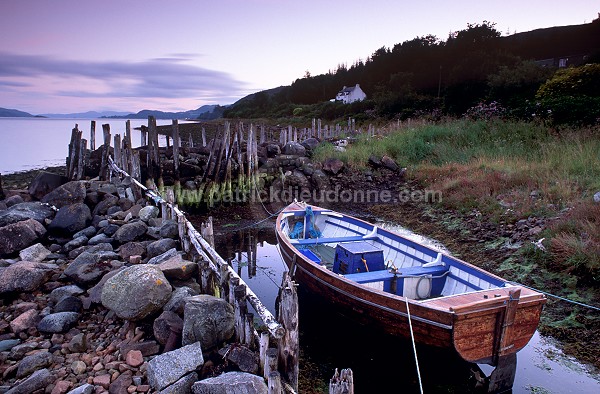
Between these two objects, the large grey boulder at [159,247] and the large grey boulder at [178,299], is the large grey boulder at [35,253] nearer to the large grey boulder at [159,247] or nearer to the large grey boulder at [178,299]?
the large grey boulder at [159,247]

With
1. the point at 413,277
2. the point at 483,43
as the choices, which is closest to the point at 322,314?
the point at 413,277

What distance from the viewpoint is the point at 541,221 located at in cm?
916

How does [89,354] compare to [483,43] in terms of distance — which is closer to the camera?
[89,354]

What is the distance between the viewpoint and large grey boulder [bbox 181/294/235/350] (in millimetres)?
4332

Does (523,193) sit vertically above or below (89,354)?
above

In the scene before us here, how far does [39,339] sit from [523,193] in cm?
1087

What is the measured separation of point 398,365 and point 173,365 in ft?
10.9

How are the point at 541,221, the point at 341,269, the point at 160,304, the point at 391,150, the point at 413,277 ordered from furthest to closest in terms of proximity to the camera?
1. the point at 391,150
2. the point at 541,221
3. the point at 341,269
4. the point at 413,277
5. the point at 160,304

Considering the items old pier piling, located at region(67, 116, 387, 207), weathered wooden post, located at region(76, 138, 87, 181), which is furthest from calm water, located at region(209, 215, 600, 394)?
weathered wooden post, located at region(76, 138, 87, 181)

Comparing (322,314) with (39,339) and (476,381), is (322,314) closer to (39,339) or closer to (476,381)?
(476,381)

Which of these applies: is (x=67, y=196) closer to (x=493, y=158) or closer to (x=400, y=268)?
(x=400, y=268)

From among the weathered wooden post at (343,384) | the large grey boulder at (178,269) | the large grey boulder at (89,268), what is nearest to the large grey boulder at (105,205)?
the large grey boulder at (89,268)

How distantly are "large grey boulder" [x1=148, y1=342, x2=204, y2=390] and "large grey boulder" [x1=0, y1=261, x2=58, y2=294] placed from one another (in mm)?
2793

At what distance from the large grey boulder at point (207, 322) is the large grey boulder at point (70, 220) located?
4.56 m
